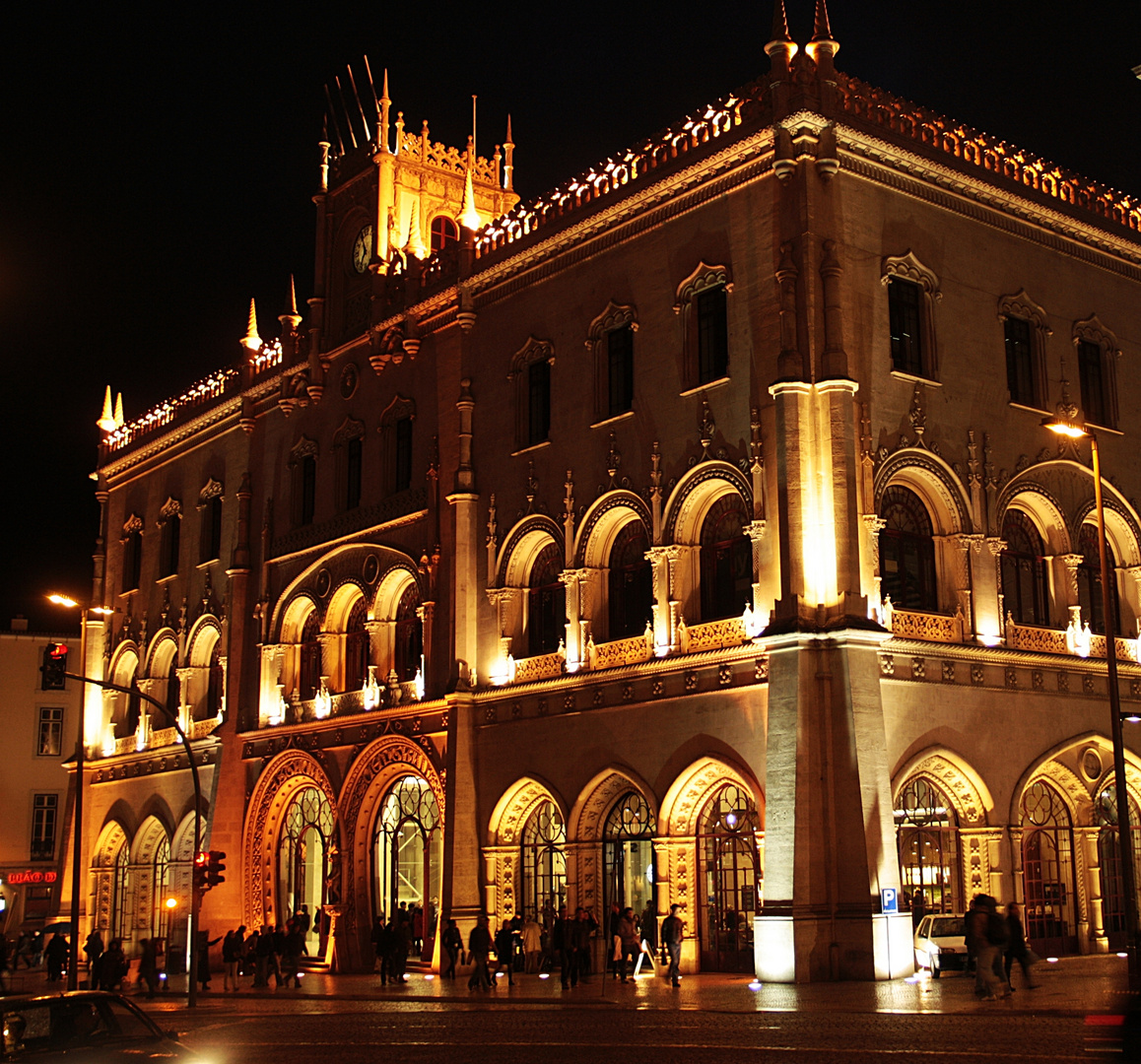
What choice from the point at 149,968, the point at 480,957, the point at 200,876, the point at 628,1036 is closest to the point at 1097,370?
the point at 480,957

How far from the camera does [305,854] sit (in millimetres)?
41688

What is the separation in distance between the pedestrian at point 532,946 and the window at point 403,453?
11.6 meters

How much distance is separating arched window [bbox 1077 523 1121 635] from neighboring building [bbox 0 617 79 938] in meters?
43.0

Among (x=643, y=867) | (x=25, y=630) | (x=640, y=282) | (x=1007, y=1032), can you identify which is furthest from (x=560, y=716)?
(x=25, y=630)

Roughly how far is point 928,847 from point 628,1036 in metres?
11.3

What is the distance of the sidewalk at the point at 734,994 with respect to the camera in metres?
22.4

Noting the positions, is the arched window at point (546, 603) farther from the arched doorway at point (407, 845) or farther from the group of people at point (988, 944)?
the group of people at point (988, 944)

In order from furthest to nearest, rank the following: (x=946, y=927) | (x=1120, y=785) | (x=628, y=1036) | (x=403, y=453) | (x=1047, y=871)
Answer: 1. (x=403, y=453)
2. (x=1047, y=871)
3. (x=946, y=927)
4. (x=1120, y=785)
5. (x=628, y=1036)

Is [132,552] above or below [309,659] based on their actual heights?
above

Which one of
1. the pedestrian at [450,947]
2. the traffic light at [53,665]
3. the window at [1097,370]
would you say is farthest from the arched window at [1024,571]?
the traffic light at [53,665]

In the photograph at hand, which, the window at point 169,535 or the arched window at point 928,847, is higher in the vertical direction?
the window at point 169,535

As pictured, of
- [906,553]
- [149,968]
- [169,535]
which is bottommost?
[149,968]

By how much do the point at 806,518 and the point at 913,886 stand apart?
7.26 meters

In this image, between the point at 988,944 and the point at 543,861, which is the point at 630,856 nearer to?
the point at 543,861
